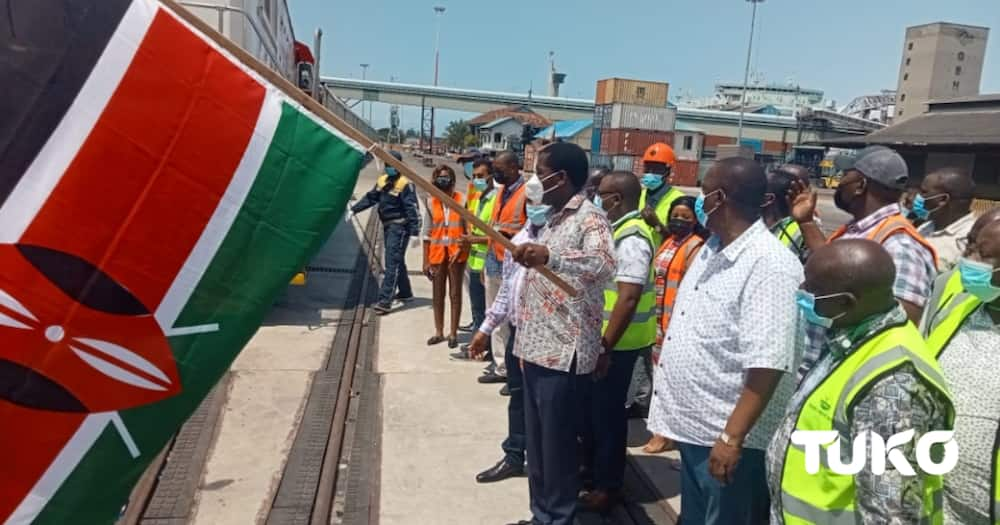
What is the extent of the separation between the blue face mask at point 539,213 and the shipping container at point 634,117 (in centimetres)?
4150

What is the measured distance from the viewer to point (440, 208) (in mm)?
6594

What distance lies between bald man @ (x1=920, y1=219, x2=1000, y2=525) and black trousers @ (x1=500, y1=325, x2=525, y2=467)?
7.14 ft

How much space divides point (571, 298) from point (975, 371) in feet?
4.98

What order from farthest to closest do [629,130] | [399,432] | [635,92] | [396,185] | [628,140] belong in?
[635,92] < [629,130] < [628,140] < [396,185] < [399,432]

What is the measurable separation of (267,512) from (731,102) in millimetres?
108589

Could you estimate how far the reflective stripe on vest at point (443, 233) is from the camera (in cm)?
650

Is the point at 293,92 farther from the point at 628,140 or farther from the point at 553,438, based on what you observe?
the point at 628,140

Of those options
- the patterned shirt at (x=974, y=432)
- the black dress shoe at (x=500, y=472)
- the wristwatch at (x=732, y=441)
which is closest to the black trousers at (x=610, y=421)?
the black dress shoe at (x=500, y=472)

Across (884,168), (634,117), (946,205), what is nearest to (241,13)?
(884,168)

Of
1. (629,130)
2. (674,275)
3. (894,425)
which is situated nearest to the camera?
(894,425)

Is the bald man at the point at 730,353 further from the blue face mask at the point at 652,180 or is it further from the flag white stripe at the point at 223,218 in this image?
the blue face mask at the point at 652,180

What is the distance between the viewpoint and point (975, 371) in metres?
2.14

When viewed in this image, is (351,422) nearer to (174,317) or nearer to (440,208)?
(440,208)

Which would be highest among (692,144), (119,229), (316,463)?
(692,144)
